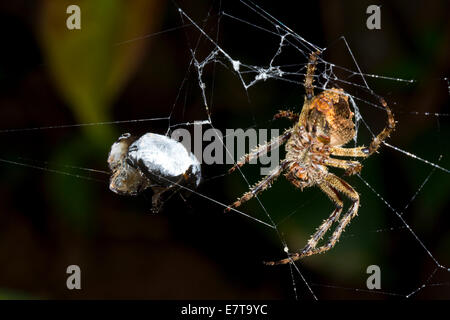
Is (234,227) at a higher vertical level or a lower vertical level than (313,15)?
lower

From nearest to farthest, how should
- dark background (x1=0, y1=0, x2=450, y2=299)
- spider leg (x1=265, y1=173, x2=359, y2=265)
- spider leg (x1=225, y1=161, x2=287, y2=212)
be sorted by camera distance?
spider leg (x1=225, y1=161, x2=287, y2=212), spider leg (x1=265, y1=173, x2=359, y2=265), dark background (x1=0, y1=0, x2=450, y2=299)

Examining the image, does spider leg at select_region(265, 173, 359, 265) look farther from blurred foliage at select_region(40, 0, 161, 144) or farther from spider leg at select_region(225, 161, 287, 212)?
blurred foliage at select_region(40, 0, 161, 144)

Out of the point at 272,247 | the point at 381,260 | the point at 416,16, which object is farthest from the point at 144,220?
the point at 416,16

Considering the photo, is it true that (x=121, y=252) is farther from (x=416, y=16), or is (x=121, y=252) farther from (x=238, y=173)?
(x=416, y=16)

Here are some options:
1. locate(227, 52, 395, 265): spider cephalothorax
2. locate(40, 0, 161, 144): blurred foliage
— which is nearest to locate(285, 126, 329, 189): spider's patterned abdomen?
locate(227, 52, 395, 265): spider cephalothorax

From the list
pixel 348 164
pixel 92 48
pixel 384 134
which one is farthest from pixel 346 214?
pixel 92 48

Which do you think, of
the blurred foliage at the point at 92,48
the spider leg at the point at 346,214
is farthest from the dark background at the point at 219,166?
the spider leg at the point at 346,214

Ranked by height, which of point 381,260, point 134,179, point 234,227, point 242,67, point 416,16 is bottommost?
point 381,260
